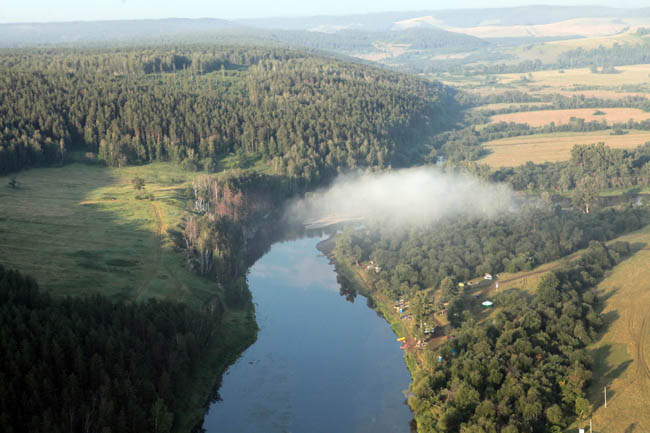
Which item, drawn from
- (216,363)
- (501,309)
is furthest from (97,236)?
(501,309)

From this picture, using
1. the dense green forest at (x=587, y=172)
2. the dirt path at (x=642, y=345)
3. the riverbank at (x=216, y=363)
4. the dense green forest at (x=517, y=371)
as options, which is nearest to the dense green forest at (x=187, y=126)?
the dense green forest at (x=587, y=172)

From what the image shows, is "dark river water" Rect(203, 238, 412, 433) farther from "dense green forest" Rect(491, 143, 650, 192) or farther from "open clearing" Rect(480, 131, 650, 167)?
"open clearing" Rect(480, 131, 650, 167)

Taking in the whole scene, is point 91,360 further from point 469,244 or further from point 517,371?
point 469,244

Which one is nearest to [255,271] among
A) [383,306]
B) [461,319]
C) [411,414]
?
[383,306]

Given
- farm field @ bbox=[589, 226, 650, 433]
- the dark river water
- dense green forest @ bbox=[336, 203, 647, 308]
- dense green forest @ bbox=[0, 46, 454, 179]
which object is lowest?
the dark river water

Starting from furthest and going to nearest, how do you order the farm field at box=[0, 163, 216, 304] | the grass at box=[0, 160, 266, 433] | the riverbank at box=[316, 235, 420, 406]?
the farm field at box=[0, 163, 216, 304] → the grass at box=[0, 160, 266, 433] → the riverbank at box=[316, 235, 420, 406]

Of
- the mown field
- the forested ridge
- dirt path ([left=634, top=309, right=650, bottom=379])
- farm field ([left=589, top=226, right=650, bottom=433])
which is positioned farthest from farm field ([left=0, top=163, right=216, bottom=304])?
dirt path ([left=634, top=309, right=650, bottom=379])

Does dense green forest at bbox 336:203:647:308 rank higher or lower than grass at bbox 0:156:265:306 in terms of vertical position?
lower

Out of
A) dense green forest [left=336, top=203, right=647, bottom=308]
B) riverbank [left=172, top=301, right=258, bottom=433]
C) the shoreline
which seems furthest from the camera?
dense green forest [left=336, top=203, right=647, bottom=308]
